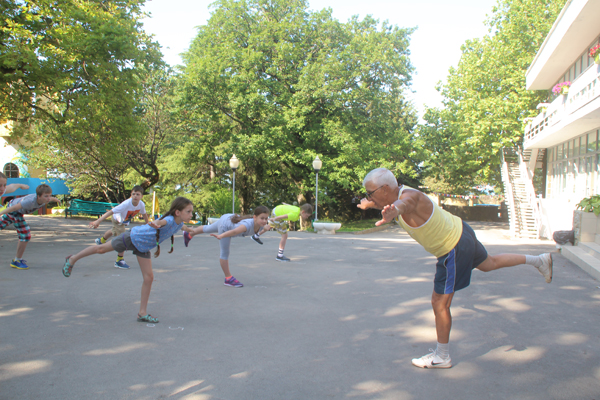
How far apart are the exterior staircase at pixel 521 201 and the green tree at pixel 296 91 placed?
6.16m

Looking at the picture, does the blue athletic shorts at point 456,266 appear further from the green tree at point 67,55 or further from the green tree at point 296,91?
the green tree at point 296,91

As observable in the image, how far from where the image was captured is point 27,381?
11.4 ft

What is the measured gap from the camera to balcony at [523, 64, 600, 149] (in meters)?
13.7

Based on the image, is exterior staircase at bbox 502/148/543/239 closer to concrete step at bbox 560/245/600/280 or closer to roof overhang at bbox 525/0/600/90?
roof overhang at bbox 525/0/600/90

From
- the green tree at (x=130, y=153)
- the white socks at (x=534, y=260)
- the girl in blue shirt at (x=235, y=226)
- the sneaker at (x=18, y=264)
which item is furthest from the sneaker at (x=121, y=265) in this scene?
the green tree at (x=130, y=153)

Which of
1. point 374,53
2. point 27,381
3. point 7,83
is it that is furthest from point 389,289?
point 374,53

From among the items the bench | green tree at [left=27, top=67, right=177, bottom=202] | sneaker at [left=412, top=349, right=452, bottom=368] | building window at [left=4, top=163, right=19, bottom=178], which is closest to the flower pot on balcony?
green tree at [left=27, top=67, right=177, bottom=202]

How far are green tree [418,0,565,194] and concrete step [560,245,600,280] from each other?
48.8 ft

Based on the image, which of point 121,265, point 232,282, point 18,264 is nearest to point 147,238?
point 232,282

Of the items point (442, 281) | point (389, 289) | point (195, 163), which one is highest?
point (195, 163)

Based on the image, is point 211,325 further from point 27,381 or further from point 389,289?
point 389,289

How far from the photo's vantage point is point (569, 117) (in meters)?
15.4

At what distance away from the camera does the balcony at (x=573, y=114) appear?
1371cm

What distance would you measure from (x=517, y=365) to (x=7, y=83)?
16093 millimetres
